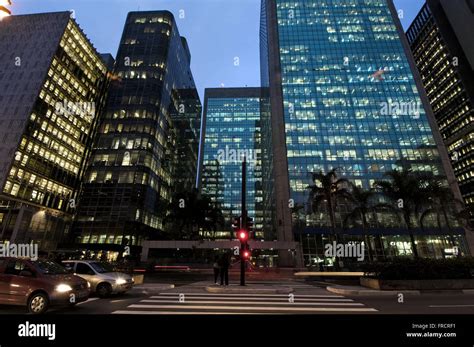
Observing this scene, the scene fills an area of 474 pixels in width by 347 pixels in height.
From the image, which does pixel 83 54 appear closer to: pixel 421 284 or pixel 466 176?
pixel 421 284

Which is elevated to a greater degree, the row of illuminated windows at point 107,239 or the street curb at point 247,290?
the row of illuminated windows at point 107,239

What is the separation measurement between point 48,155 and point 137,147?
1764 cm

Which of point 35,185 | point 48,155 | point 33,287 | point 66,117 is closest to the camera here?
point 33,287

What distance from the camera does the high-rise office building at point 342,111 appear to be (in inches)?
1825

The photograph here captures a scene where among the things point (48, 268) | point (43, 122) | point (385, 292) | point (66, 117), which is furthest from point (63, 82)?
point (385, 292)

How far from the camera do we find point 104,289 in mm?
11477

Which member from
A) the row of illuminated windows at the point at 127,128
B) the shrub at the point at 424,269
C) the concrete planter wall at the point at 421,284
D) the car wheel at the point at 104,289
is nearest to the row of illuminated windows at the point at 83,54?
the row of illuminated windows at the point at 127,128

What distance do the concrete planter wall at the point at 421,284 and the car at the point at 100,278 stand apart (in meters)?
13.2

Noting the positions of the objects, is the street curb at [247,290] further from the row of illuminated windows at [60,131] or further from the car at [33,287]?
the row of illuminated windows at [60,131]

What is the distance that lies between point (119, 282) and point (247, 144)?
111123 mm

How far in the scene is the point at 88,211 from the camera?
54.0 metres

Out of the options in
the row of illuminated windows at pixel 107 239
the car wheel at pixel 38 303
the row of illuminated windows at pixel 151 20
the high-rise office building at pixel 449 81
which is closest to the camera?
the car wheel at pixel 38 303

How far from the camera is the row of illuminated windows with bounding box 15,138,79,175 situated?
47.5 m
